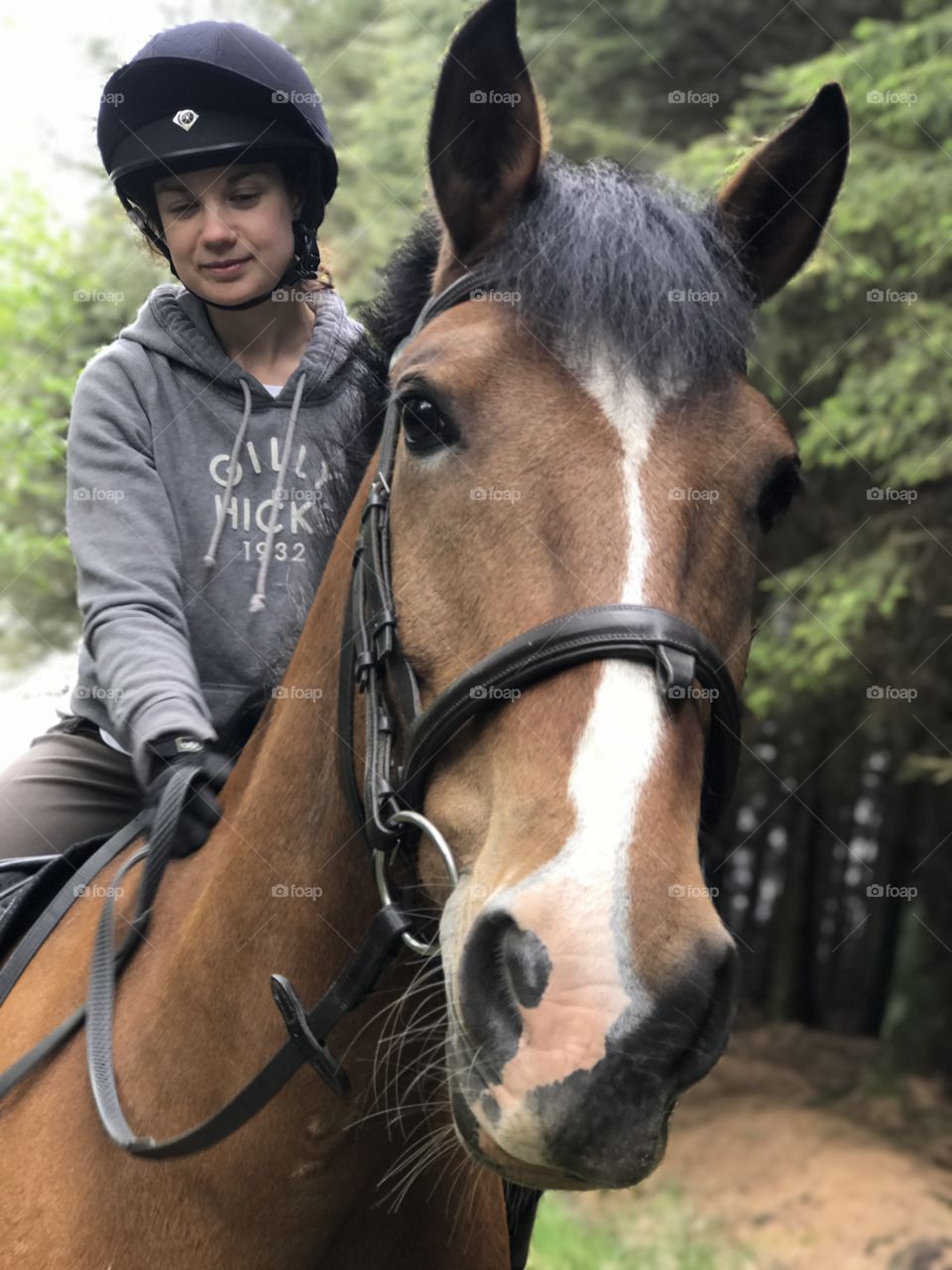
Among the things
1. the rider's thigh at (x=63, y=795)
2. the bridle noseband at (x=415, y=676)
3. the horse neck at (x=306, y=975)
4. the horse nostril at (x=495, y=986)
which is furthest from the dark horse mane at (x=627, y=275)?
the rider's thigh at (x=63, y=795)

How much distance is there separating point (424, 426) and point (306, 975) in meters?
1.05

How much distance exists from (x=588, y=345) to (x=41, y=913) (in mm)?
1843

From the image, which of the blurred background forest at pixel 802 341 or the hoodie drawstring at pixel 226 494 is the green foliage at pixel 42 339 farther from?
the hoodie drawstring at pixel 226 494

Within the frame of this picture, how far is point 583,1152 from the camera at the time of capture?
1.92 m

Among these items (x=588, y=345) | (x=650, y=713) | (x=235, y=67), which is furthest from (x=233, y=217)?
(x=650, y=713)

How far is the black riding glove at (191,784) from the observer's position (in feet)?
9.84

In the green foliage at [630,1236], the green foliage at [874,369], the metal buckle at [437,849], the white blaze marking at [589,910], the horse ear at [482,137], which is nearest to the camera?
the white blaze marking at [589,910]

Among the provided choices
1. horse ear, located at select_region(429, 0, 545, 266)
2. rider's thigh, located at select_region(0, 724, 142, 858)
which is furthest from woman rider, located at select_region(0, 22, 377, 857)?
horse ear, located at select_region(429, 0, 545, 266)

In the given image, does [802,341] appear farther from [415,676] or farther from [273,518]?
[415,676]

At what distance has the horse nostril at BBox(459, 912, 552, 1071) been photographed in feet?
6.48

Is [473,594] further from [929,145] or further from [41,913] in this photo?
Result: [929,145]

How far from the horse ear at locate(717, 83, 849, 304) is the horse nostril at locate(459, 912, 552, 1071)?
5.14 ft

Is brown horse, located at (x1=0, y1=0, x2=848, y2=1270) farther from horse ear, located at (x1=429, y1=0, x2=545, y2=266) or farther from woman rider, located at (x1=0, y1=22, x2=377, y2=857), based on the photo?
woman rider, located at (x1=0, y1=22, x2=377, y2=857)

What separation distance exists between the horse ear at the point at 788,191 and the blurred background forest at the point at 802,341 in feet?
9.54
